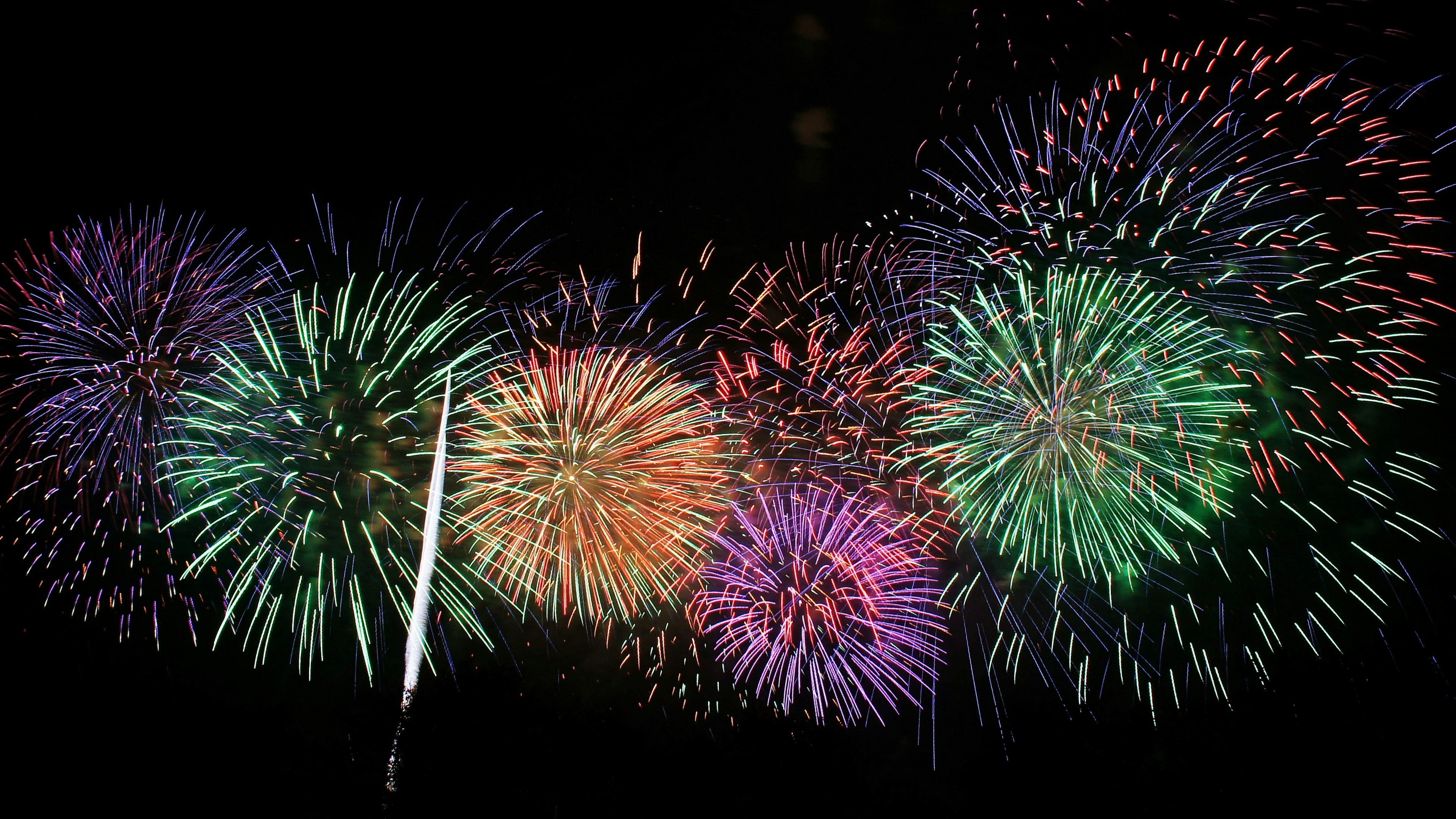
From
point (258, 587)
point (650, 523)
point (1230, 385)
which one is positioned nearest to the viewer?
point (1230, 385)

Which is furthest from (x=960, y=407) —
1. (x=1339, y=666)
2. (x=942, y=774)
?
(x=1339, y=666)

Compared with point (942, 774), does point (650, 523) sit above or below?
above

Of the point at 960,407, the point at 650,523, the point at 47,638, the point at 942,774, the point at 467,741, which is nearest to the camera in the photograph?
the point at 960,407

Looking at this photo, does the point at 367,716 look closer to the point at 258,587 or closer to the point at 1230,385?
the point at 1230,385

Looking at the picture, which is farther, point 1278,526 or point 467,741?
point 1278,526

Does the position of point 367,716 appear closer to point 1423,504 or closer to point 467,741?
point 467,741

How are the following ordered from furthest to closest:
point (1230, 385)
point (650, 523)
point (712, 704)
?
1. point (712, 704)
2. point (650, 523)
3. point (1230, 385)

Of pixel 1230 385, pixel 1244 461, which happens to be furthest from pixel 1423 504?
pixel 1230 385

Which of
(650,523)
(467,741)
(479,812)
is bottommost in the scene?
(479,812)

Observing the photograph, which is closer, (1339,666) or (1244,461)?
(1339,666)
